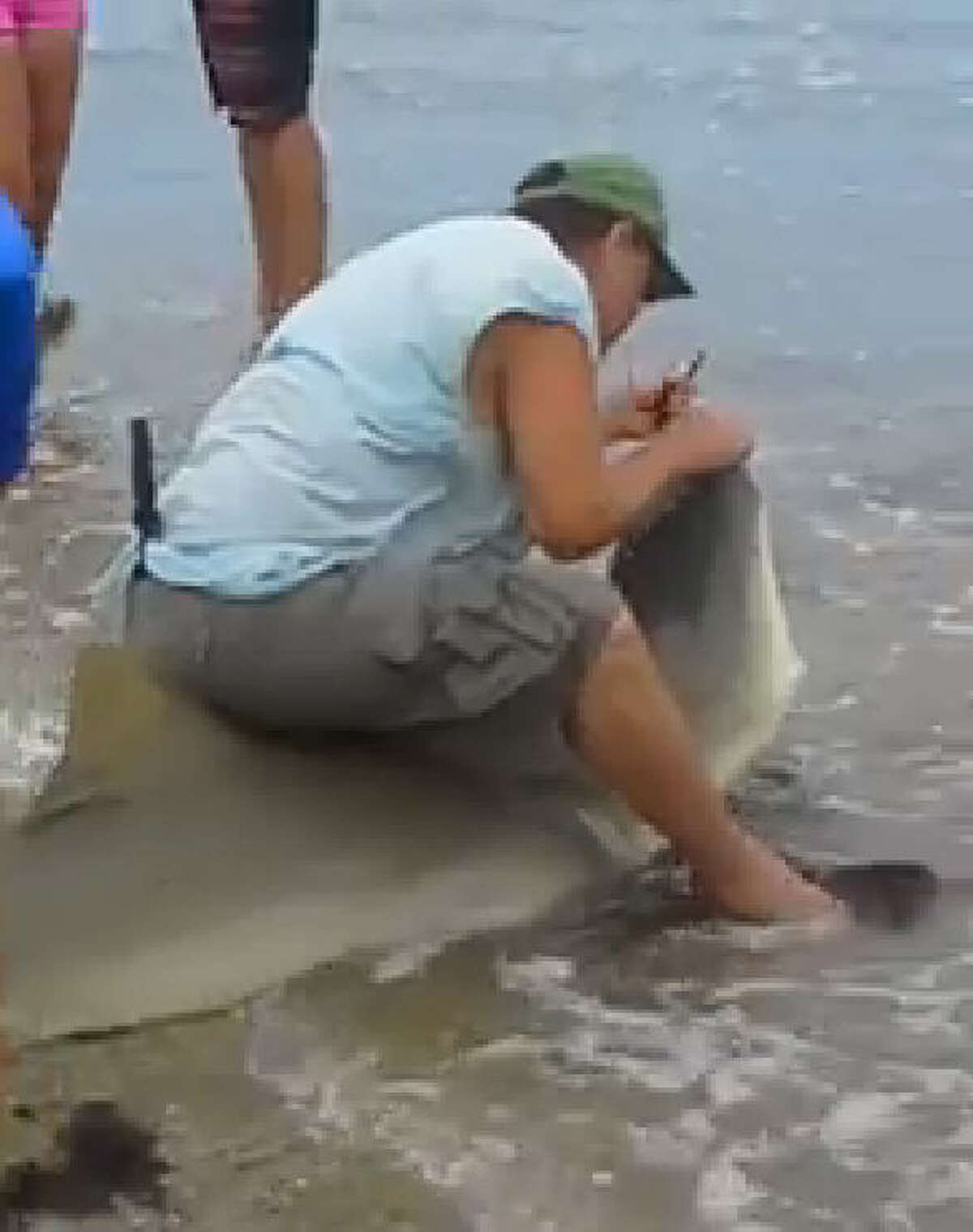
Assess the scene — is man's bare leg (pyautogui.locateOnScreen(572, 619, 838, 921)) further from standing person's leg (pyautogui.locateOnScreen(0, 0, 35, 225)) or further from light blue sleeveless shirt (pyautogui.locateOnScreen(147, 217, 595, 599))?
standing person's leg (pyautogui.locateOnScreen(0, 0, 35, 225))

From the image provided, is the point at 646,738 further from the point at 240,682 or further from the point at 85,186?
the point at 85,186

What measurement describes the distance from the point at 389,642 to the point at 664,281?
74 centimetres

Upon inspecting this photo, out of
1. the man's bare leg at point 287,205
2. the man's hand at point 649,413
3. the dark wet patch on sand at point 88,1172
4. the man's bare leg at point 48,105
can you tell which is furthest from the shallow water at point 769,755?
the man's hand at point 649,413

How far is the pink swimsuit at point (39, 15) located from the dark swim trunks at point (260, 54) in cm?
39

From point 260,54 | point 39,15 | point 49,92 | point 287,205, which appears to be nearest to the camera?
point 39,15

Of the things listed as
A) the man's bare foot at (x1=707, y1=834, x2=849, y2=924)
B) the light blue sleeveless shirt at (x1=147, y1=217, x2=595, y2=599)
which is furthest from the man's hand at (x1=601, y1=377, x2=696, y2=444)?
the man's bare foot at (x1=707, y1=834, x2=849, y2=924)

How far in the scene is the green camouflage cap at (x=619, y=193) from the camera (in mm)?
4648

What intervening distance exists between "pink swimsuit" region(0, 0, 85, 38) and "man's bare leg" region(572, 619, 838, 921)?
131 inches

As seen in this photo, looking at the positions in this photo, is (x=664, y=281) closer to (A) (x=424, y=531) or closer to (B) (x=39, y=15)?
(A) (x=424, y=531)

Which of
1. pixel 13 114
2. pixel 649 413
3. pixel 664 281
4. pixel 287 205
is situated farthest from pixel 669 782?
pixel 287 205

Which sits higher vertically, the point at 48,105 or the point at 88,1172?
the point at 48,105

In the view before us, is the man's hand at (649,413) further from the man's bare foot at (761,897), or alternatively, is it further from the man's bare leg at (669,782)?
the man's bare foot at (761,897)

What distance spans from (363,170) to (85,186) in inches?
43.7

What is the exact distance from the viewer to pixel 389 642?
458 centimetres
